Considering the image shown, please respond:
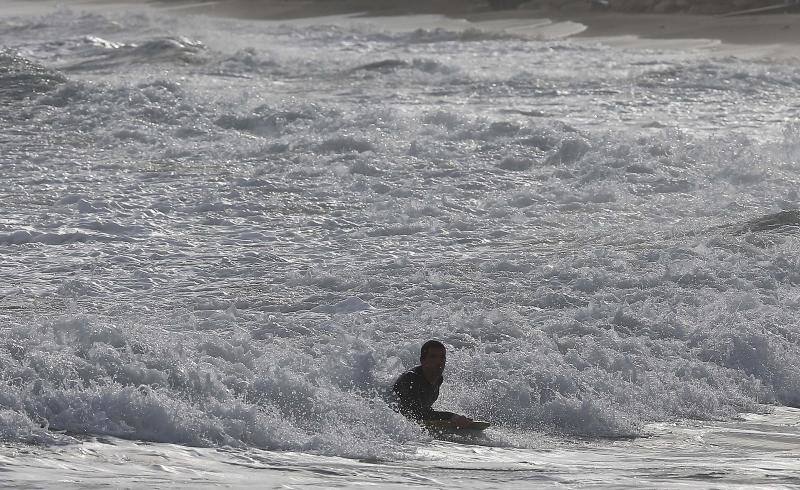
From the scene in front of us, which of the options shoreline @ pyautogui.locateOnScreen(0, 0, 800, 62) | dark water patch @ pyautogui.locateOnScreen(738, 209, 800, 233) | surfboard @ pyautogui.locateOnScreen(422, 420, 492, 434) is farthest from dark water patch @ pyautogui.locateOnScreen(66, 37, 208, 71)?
surfboard @ pyautogui.locateOnScreen(422, 420, 492, 434)

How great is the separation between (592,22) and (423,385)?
72.7 ft

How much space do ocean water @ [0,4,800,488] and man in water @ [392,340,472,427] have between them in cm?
22

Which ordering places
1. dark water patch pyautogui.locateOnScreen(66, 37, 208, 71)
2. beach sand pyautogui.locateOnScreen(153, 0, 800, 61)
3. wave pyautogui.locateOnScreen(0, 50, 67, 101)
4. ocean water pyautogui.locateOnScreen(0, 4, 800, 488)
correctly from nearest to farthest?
ocean water pyautogui.locateOnScreen(0, 4, 800, 488) → wave pyautogui.locateOnScreen(0, 50, 67, 101) → dark water patch pyautogui.locateOnScreen(66, 37, 208, 71) → beach sand pyautogui.locateOnScreen(153, 0, 800, 61)

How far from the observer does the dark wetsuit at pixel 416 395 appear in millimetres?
7523

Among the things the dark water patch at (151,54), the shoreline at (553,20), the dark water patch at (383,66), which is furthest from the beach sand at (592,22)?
the dark water patch at (151,54)

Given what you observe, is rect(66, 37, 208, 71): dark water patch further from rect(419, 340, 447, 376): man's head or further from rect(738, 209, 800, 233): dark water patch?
rect(419, 340, 447, 376): man's head

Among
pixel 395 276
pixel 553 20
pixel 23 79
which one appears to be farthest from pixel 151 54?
pixel 395 276

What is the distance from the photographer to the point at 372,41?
2748 centimetres

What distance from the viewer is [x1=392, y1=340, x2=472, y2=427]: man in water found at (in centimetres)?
758

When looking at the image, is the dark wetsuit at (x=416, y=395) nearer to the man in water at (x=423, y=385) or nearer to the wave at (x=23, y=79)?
the man in water at (x=423, y=385)

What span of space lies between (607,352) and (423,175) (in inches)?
214

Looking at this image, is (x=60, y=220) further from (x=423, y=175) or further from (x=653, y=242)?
(x=653, y=242)

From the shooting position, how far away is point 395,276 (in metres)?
10.6

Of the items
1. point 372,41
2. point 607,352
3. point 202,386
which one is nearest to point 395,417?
point 202,386
